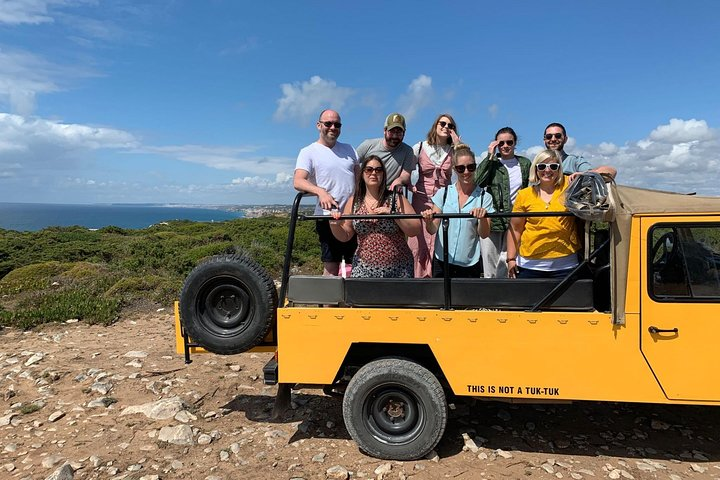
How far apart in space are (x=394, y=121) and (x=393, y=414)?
277cm

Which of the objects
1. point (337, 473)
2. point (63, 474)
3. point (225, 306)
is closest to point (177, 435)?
point (63, 474)

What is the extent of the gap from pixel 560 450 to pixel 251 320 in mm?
2732

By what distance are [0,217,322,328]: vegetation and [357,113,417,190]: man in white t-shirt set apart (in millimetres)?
5603

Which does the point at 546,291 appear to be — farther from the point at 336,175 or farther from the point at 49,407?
the point at 49,407

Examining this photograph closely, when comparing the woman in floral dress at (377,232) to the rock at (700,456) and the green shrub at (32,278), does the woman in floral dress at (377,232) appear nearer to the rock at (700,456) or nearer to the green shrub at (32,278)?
the rock at (700,456)

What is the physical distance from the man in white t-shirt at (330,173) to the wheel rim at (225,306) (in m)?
0.96

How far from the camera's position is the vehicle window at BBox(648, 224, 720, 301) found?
131 inches

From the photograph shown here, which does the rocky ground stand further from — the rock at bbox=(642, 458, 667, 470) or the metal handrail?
the metal handrail

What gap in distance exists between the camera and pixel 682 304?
Result: 130 inches

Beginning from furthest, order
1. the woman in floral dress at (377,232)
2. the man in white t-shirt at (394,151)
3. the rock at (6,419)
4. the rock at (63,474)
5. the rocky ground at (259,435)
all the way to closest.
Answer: the man in white t-shirt at (394,151), the rock at (6,419), the woman in floral dress at (377,232), the rocky ground at (259,435), the rock at (63,474)

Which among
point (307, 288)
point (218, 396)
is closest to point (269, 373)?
point (307, 288)

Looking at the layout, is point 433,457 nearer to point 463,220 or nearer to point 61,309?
point 463,220

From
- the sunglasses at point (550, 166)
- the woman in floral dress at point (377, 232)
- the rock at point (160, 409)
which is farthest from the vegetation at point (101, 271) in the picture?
the sunglasses at point (550, 166)

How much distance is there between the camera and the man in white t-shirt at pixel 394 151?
4.82 meters
